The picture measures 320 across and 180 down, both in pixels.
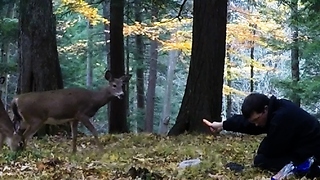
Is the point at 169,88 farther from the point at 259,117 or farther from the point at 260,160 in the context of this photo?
the point at 259,117

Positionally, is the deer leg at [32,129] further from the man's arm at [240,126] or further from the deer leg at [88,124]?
the man's arm at [240,126]

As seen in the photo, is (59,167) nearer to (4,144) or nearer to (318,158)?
(318,158)

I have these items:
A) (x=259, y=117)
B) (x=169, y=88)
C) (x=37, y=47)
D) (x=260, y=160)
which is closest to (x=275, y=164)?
(x=260, y=160)

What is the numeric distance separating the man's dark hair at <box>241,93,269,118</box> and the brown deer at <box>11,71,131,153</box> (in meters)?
3.61

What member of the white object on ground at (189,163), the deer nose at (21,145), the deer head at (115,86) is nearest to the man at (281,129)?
the white object on ground at (189,163)

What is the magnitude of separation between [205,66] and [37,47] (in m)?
3.20

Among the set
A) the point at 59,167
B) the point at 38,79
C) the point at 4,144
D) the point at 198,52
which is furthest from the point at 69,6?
the point at 59,167

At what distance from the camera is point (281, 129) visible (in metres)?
5.65

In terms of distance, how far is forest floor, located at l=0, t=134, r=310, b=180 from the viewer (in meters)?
5.58

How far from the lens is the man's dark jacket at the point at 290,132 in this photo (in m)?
5.65

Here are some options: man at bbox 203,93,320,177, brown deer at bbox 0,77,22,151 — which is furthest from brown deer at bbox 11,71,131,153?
man at bbox 203,93,320,177

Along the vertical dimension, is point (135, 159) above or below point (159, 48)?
below

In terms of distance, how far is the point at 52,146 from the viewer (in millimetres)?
9125

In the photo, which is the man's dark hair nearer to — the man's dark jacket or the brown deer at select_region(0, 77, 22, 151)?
the man's dark jacket
